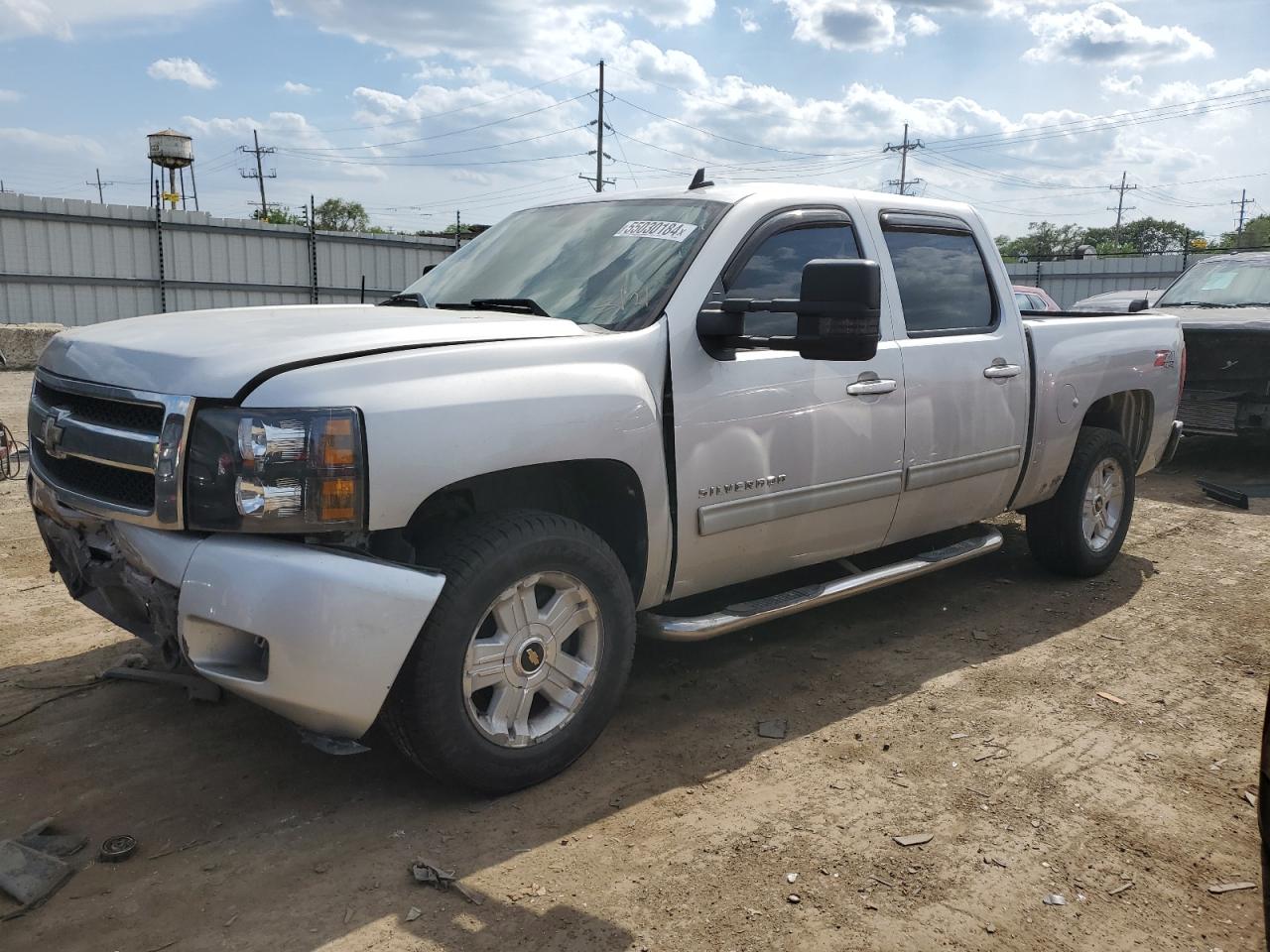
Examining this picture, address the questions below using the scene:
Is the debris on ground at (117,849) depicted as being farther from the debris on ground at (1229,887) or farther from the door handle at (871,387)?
the debris on ground at (1229,887)

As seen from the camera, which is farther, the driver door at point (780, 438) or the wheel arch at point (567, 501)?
the driver door at point (780, 438)

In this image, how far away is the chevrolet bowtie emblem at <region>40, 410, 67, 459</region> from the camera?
10.3 feet

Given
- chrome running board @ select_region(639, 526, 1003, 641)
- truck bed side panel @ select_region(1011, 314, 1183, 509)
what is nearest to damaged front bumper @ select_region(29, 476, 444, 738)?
chrome running board @ select_region(639, 526, 1003, 641)

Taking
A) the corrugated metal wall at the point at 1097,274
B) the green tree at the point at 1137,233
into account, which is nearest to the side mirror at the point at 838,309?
the corrugated metal wall at the point at 1097,274

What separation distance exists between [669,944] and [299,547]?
1.37m

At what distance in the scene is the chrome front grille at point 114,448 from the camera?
108 inches

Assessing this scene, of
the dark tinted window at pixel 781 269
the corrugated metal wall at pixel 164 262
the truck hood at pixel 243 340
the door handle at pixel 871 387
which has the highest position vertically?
the corrugated metal wall at pixel 164 262

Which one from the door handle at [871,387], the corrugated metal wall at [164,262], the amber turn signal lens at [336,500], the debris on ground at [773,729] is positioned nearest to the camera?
the amber turn signal lens at [336,500]

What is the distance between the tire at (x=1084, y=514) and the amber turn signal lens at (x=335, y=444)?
4034 millimetres

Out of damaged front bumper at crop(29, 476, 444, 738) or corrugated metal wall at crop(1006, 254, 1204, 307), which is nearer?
damaged front bumper at crop(29, 476, 444, 738)

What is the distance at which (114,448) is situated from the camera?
9.55 ft

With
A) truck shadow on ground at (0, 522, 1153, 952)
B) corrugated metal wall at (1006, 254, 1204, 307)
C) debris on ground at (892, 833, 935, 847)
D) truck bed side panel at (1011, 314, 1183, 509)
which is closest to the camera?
truck shadow on ground at (0, 522, 1153, 952)

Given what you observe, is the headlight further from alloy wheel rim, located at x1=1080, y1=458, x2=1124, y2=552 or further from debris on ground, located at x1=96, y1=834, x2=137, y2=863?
alloy wheel rim, located at x1=1080, y1=458, x2=1124, y2=552

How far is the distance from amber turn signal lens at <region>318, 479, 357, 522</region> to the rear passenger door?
2.41m
